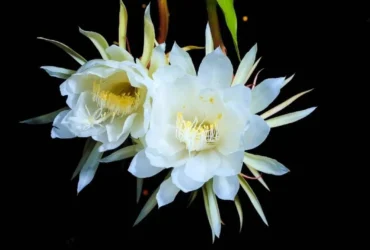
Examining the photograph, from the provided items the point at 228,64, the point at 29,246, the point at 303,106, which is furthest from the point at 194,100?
the point at 29,246

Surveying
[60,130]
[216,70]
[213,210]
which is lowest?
[213,210]

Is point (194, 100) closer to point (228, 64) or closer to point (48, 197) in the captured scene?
point (228, 64)

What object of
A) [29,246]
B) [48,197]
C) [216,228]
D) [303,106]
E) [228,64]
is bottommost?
[29,246]

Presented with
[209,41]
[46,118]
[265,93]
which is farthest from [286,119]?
[46,118]

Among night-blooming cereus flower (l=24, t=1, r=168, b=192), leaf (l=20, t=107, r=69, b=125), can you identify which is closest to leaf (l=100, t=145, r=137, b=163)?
night-blooming cereus flower (l=24, t=1, r=168, b=192)

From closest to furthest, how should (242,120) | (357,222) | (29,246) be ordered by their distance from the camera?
(242,120) → (357,222) → (29,246)

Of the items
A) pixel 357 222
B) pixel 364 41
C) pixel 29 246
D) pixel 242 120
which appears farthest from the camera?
pixel 29 246

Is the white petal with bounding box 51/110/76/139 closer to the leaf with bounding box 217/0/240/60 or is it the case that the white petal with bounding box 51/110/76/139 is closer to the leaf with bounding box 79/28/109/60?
the leaf with bounding box 79/28/109/60

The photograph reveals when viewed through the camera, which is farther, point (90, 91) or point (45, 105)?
point (45, 105)

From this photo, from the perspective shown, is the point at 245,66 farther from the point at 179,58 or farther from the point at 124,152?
the point at 124,152
